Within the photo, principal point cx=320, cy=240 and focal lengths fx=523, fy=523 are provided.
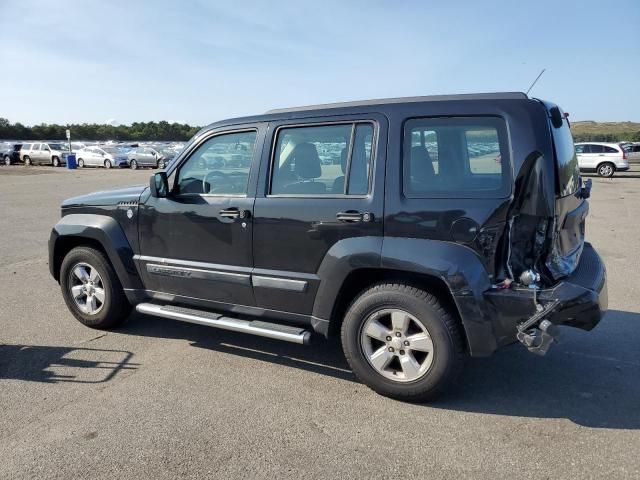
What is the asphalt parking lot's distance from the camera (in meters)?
2.88

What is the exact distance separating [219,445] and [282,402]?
A: 2.06 ft

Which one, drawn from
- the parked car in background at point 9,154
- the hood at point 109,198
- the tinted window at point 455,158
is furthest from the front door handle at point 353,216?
the parked car in background at point 9,154

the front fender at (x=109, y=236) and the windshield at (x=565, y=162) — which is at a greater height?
the windshield at (x=565, y=162)

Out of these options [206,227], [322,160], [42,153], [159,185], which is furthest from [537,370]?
[42,153]

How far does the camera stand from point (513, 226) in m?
3.18

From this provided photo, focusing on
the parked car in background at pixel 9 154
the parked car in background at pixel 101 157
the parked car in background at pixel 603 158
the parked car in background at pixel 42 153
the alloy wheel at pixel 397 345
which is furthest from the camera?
the parked car in background at pixel 9 154

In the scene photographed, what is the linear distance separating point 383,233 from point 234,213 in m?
1.22

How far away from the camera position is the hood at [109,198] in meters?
4.65

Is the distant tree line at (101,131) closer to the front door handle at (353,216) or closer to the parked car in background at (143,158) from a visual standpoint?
the parked car in background at (143,158)

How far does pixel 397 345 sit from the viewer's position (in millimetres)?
3523

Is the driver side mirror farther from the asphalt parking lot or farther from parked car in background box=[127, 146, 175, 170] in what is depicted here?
parked car in background box=[127, 146, 175, 170]

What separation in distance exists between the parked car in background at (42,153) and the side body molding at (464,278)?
4097 centimetres

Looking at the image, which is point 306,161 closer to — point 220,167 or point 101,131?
point 220,167

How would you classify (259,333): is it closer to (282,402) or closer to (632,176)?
(282,402)
